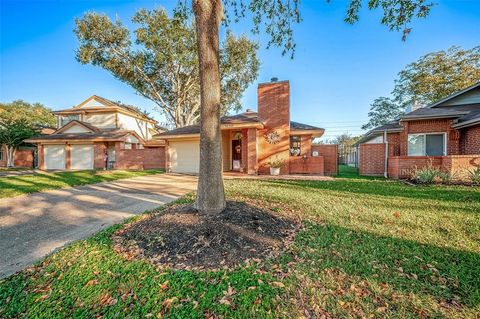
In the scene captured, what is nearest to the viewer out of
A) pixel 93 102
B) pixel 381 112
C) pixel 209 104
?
pixel 209 104

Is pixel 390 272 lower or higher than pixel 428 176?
lower

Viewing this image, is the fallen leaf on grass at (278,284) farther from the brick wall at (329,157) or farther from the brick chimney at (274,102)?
the brick wall at (329,157)

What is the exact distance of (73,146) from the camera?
66.7ft

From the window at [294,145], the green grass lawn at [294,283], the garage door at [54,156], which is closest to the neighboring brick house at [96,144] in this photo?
the garage door at [54,156]

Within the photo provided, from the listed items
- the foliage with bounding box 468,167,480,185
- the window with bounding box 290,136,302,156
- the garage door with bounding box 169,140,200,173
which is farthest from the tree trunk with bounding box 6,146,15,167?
the foliage with bounding box 468,167,480,185

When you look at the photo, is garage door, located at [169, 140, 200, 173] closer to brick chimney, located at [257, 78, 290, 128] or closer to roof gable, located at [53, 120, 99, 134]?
brick chimney, located at [257, 78, 290, 128]

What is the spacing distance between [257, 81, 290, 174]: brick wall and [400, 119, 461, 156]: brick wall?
670 centimetres

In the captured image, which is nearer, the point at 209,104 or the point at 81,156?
the point at 209,104

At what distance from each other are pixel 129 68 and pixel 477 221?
25.3 m

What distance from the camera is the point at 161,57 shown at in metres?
19.3

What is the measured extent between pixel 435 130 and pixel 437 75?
15.0 m

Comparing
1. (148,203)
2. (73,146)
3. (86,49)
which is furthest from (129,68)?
(148,203)

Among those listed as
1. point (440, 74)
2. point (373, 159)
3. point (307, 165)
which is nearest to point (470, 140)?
point (373, 159)

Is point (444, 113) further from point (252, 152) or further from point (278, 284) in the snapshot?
point (278, 284)
